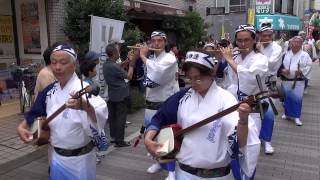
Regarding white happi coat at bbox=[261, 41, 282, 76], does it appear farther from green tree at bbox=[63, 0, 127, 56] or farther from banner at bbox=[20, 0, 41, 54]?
banner at bbox=[20, 0, 41, 54]

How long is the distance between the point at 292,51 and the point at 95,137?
6.04 meters

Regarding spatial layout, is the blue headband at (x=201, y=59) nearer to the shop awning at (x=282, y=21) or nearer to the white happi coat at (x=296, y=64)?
the white happi coat at (x=296, y=64)

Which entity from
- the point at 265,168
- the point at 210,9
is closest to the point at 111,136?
the point at 265,168

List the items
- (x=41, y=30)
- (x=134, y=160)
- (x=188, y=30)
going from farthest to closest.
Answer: (x=188, y=30), (x=41, y=30), (x=134, y=160)

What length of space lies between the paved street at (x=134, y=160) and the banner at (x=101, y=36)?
1.09 meters

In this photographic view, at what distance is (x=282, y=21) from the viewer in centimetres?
2903

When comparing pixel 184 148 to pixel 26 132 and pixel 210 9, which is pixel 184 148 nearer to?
pixel 26 132

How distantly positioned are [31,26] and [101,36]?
127 inches

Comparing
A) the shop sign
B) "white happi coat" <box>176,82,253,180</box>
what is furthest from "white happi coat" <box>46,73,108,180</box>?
the shop sign

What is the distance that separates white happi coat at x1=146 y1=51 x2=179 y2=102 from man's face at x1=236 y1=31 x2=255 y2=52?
90 cm

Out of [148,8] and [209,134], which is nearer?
[209,134]

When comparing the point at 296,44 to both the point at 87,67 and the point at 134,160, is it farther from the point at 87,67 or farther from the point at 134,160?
the point at 87,67

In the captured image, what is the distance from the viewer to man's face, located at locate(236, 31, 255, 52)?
4.20 metres

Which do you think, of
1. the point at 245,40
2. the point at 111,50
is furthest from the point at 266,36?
the point at 111,50
